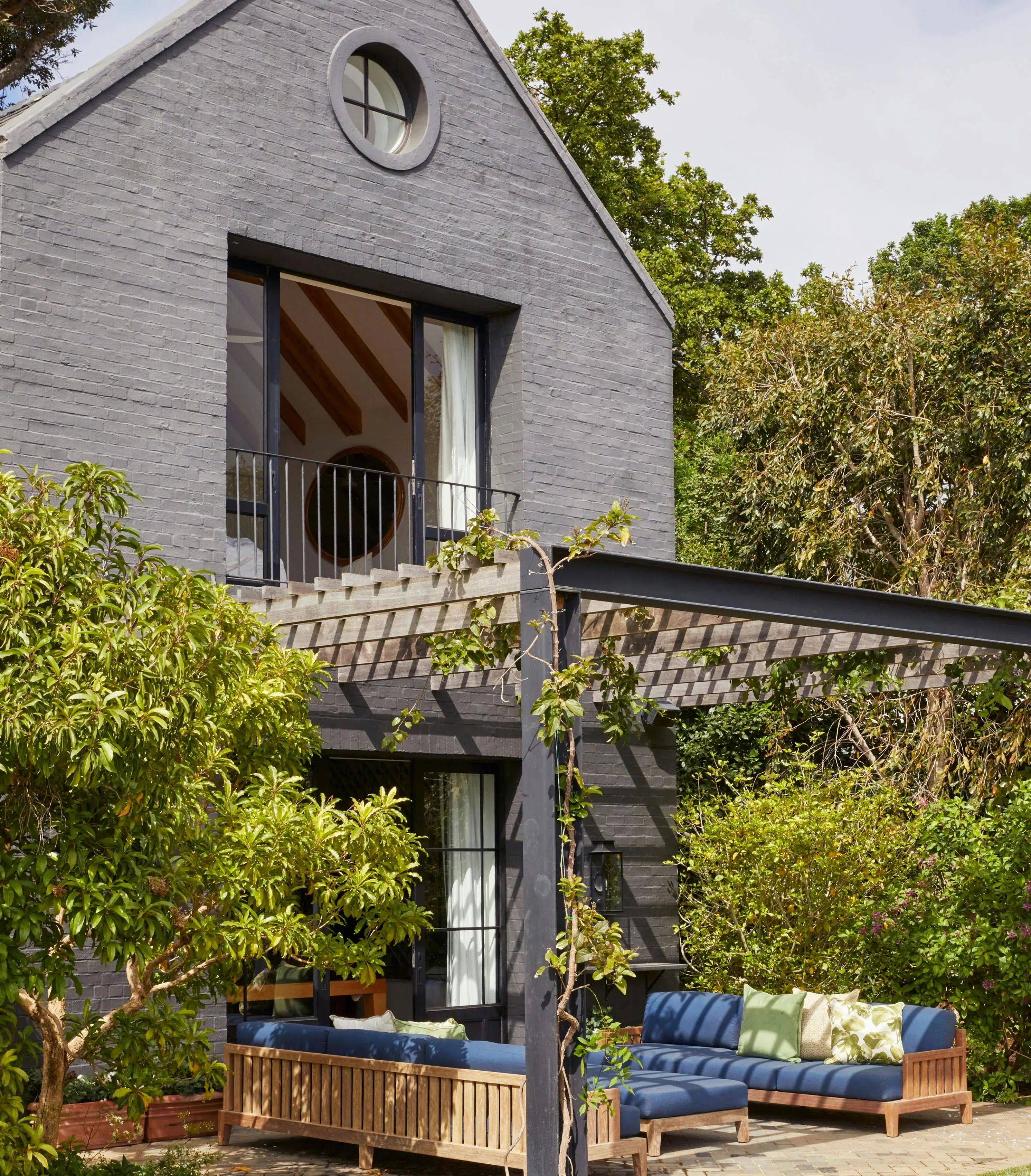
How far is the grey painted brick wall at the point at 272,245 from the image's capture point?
347 inches

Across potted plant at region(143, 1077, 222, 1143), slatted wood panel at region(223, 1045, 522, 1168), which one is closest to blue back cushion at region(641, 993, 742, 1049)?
slatted wood panel at region(223, 1045, 522, 1168)

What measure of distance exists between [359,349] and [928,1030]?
7.12 m

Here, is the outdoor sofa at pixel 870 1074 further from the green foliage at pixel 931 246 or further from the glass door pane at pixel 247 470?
the green foliage at pixel 931 246

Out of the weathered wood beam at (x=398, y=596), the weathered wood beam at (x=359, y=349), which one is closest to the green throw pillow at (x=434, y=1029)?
the weathered wood beam at (x=398, y=596)

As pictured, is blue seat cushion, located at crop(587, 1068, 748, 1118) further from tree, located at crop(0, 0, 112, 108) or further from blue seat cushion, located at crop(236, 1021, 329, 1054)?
tree, located at crop(0, 0, 112, 108)

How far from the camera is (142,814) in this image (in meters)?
5.28

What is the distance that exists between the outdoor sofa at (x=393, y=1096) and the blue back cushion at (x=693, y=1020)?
2.62 m

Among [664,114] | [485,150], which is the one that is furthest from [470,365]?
[664,114]

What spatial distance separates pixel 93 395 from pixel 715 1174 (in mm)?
5557

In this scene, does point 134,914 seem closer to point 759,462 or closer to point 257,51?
point 257,51

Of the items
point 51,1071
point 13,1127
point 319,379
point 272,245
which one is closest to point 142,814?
point 13,1127

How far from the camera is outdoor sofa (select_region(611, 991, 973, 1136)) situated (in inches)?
344

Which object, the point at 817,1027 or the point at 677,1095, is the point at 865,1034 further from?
the point at 677,1095

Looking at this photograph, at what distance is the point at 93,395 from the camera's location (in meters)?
8.88
